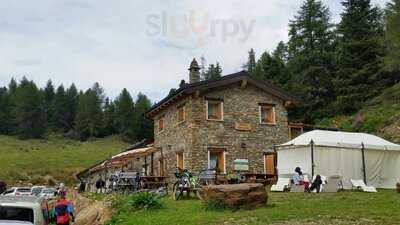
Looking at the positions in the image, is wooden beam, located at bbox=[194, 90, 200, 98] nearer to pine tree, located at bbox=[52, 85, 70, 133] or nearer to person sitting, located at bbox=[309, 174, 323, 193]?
person sitting, located at bbox=[309, 174, 323, 193]

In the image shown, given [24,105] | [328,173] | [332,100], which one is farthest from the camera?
[24,105]

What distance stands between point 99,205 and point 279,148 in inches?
394

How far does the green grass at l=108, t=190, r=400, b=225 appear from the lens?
1400cm

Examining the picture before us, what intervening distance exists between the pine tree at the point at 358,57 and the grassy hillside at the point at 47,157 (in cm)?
2802

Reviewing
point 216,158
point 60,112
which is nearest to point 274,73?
point 216,158

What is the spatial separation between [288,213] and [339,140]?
12.5 metres

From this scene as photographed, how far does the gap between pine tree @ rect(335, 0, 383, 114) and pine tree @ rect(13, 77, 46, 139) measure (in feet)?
250

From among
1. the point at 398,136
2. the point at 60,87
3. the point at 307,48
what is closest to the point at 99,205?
the point at 398,136

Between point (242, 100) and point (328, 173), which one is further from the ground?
point (242, 100)

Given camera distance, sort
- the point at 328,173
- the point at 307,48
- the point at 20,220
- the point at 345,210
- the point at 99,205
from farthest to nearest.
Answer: the point at 307,48
the point at 328,173
the point at 99,205
the point at 345,210
the point at 20,220

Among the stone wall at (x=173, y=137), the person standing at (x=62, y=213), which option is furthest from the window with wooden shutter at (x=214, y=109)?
the person standing at (x=62, y=213)

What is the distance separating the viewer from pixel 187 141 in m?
29.7

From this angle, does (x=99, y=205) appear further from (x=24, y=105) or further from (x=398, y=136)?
(x=24, y=105)

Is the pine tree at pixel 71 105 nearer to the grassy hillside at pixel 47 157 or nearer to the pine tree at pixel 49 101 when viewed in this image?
the pine tree at pixel 49 101
